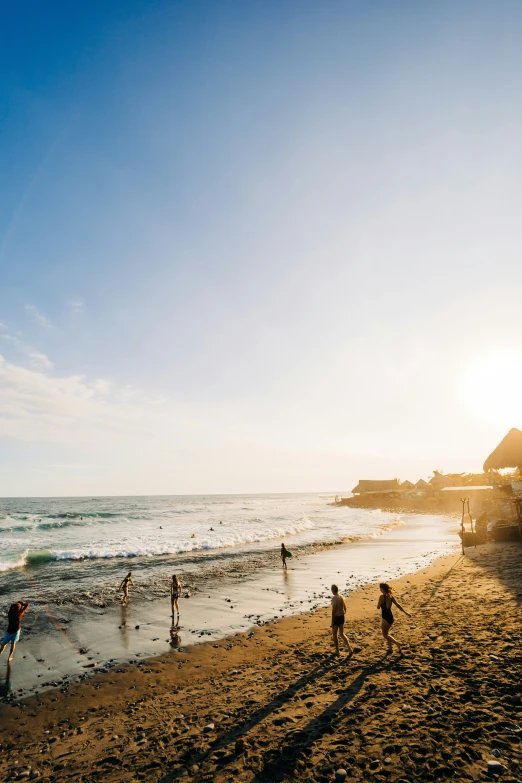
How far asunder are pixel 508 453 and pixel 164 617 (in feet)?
111

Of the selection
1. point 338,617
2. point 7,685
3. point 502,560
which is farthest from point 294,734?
point 502,560

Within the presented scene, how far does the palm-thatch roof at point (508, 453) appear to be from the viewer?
35031mm

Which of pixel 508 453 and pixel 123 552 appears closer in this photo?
pixel 508 453

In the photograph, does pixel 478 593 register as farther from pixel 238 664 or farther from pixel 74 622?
pixel 74 622

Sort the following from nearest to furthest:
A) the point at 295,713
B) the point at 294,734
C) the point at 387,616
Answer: the point at 294,734 < the point at 295,713 < the point at 387,616

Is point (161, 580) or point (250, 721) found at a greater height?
point (250, 721)

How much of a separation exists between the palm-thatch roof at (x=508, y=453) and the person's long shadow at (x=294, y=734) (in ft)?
107

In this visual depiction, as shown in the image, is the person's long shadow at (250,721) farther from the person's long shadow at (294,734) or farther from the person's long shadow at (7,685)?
the person's long shadow at (7,685)

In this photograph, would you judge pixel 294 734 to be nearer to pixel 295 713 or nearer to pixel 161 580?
pixel 295 713

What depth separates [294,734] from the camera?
754 cm

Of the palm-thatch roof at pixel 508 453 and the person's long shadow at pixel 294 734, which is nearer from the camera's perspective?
the person's long shadow at pixel 294 734

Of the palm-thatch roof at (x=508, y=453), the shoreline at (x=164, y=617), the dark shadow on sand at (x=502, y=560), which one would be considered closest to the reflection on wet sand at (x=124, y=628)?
the shoreline at (x=164, y=617)

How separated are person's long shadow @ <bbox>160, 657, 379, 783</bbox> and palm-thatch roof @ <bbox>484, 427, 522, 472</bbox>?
107ft

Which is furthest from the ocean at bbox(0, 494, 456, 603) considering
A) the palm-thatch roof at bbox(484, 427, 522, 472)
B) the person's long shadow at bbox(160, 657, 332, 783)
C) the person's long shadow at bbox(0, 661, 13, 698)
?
the palm-thatch roof at bbox(484, 427, 522, 472)
